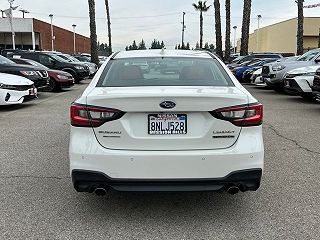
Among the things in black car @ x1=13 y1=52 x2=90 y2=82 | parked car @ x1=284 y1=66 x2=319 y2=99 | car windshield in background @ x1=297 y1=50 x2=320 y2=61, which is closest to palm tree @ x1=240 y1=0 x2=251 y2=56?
black car @ x1=13 y1=52 x2=90 y2=82

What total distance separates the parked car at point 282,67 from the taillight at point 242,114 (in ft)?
34.6

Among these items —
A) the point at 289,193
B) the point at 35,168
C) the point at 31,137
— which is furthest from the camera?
the point at 31,137

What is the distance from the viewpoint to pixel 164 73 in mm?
4355

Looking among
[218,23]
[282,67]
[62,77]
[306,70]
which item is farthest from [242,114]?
[218,23]

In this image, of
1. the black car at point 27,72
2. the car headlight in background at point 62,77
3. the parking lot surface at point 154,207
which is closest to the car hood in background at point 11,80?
the black car at point 27,72

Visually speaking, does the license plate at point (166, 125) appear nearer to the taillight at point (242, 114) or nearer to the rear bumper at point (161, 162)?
the rear bumper at point (161, 162)

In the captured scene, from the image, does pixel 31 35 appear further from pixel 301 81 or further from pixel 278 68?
pixel 301 81

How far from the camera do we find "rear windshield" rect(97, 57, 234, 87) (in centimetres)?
410

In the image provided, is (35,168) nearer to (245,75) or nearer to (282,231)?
(282,231)

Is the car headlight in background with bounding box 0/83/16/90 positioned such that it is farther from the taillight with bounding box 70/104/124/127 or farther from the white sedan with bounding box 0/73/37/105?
the taillight with bounding box 70/104/124/127

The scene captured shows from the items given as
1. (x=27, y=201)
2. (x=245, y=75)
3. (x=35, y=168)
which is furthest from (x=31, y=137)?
(x=245, y=75)

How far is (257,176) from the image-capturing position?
359cm

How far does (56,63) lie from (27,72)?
6.07 m

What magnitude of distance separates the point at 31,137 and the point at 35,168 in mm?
2115
